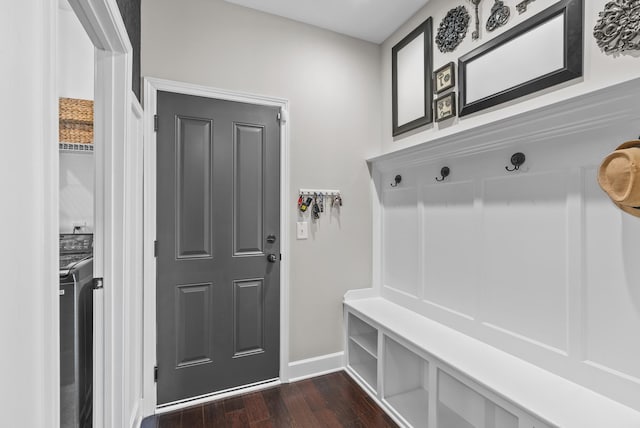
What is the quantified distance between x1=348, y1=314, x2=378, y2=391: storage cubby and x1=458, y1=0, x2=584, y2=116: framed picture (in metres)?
1.80

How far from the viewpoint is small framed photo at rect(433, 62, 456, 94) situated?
6.79 ft

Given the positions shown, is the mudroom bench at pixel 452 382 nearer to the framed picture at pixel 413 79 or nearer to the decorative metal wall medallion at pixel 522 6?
the framed picture at pixel 413 79

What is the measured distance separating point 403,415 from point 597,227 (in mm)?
1527

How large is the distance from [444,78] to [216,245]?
1947 millimetres

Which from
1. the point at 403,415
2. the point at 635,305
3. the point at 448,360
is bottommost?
the point at 403,415

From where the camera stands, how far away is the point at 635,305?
3.94ft

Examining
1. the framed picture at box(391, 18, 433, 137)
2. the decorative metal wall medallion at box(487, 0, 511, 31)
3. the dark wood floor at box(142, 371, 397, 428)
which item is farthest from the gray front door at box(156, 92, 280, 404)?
the decorative metal wall medallion at box(487, 0, 511, 31)

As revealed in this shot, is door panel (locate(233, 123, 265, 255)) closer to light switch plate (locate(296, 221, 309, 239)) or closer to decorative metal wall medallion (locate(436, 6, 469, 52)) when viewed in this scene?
light switch plate (locate(296, 221, 309, 239))

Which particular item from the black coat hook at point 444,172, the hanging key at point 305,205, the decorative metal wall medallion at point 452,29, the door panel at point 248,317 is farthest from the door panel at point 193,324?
the decorative metal wall medallion at point 452,29

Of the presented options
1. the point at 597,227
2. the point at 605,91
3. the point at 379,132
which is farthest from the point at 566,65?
the point at 379,132

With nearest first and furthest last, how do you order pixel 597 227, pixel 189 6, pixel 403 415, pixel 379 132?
pixel 597 227 < pixel 403 415 < pixel 189 6 < pixel 379 132

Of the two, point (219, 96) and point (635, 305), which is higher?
point (219, 96)

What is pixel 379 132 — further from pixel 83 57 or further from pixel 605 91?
pixel 83 57

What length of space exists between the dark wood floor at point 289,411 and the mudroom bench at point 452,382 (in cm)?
13
